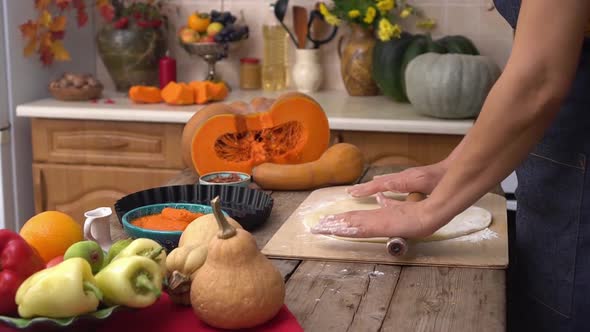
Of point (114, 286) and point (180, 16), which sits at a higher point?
point (180, 16)

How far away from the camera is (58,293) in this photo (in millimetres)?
791

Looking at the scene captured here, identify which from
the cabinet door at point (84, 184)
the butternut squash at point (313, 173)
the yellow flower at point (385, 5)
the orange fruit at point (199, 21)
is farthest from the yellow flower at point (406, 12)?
the butternut squash at point (313, 173)

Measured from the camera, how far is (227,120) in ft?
5.51

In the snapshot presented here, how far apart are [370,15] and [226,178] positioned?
1.38 m

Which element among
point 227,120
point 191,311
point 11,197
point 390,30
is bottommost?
point 11,197

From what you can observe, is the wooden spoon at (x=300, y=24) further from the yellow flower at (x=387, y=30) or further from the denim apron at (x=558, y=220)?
the denim apron at (x=558, y=220)

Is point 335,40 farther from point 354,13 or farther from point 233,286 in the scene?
point 233,286

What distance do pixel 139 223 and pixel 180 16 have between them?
2065mm

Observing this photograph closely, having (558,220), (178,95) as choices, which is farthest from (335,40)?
(558,220)

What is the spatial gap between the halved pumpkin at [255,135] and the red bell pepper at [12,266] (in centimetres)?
→ 83

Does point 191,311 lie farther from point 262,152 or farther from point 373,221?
point 262,152

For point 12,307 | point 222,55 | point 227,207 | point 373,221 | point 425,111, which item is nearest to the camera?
point 12,307

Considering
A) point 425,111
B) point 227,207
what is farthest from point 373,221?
point 425,111

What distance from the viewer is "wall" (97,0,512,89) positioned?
2939mm
